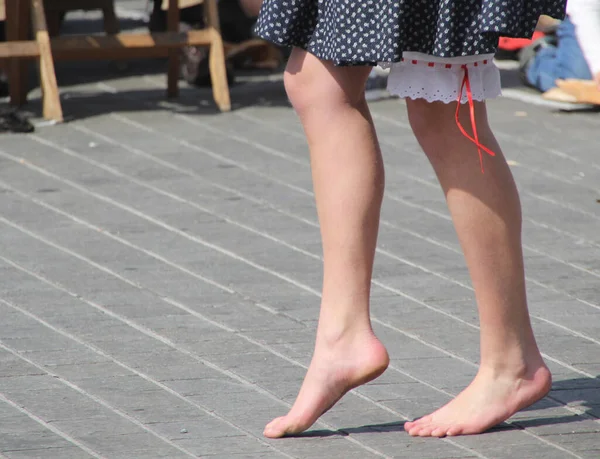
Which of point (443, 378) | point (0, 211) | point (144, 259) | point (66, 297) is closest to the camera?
point (443, 378)

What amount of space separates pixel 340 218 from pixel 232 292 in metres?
1.22

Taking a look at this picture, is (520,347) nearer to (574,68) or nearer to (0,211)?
(0,211)

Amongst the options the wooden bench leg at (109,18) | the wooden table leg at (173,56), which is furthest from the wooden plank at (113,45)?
the wooden bench leg at (109,18)

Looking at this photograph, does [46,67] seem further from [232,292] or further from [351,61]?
[351,61]

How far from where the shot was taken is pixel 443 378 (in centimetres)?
300

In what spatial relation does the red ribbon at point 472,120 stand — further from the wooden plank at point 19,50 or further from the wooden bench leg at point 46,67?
the wooden plank at point 19,50

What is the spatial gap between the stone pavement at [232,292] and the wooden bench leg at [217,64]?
319 millimetres

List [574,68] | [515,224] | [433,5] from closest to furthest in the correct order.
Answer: [433,5] → [515,224] → [574,68]

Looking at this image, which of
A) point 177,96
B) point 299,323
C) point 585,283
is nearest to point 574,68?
point 177,96

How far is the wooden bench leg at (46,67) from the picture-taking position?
630cm

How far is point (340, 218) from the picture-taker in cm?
255

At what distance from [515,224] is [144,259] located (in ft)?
5.83

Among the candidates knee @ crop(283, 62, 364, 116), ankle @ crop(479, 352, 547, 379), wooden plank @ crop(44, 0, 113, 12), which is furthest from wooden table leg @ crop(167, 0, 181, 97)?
ankle @ crop(479, 352, 547, 379)

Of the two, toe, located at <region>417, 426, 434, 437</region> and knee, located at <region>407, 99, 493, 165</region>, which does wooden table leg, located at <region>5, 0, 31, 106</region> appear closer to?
knee, located at <region>407, 99, 493, 165</region>
